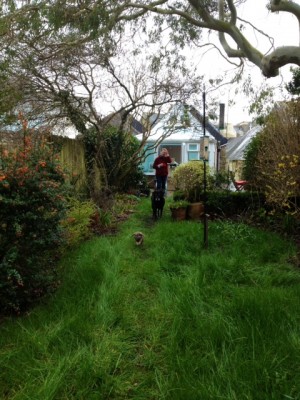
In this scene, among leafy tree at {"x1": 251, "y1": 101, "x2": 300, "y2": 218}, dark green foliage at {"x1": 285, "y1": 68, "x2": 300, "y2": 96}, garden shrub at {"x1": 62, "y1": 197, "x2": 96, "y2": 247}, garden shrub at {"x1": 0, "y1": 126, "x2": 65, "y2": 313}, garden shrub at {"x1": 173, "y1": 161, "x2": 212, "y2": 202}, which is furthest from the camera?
dark green foliage at {"x1": 285, "y1": 68, "x2": 300, "y2": 96}

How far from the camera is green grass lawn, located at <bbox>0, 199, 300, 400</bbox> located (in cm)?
233

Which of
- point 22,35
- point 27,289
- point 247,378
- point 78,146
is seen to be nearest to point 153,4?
point 22,35

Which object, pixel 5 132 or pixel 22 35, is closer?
pixel 22 35

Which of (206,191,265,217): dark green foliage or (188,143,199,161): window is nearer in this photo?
(206,191,265,217): dark green foliage

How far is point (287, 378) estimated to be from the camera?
229 centimetres

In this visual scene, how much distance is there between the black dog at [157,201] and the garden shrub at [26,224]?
4405mm

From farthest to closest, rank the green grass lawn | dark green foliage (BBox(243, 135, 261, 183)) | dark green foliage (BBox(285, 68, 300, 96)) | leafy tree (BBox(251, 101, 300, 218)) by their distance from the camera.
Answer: dark green foliage (BBox(285, 68, 300, 96)), dark green foliage (BBox(243, 135, 261, 183)), leafy tree (BBox(251, 101, 300, 218)), the green grass lawn

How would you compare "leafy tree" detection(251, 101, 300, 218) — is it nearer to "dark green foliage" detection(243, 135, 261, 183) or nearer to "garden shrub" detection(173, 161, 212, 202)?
"dark green foliage" detection(243, 135, 261, 183)

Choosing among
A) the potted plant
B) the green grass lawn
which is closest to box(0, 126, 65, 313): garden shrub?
the green grass lawn

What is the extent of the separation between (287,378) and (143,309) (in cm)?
162

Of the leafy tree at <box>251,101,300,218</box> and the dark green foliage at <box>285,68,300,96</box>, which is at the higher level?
the dark green foliage at <box>285,68,300,96</box>

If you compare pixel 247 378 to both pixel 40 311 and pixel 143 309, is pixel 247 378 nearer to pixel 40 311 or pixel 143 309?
pixel 143 309

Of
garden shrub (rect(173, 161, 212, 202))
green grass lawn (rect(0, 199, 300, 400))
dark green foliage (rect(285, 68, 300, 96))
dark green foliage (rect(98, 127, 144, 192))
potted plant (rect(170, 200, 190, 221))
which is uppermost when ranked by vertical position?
dark green foliage (rect(285, 68, 300, 96))

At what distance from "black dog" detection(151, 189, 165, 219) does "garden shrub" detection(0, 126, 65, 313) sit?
Result: 4405mm
